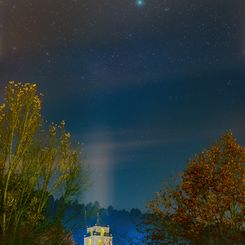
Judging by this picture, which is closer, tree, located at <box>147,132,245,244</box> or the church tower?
tree, located at <box>147,132,245,244</box>

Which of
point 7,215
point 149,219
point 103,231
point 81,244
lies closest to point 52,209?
point 81,244

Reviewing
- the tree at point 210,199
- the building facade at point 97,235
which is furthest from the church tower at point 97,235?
the tree at point 210,199

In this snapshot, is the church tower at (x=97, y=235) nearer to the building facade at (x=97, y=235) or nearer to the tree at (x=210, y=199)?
the building facade at (x=97, y=235)

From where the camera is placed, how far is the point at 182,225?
31.6 m

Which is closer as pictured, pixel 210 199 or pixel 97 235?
pixel 210 199

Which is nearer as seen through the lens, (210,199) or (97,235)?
(210,199)

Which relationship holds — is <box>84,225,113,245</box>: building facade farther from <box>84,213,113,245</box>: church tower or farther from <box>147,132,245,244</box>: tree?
<box>147,132,245,244</box>: tree

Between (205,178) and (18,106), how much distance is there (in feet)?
50.4

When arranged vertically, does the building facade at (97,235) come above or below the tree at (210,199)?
above

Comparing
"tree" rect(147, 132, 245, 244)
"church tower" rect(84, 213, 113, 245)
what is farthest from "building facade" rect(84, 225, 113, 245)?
"tree" rect(147, 132, 245, 244)

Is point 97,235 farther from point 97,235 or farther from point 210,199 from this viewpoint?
point 210,199

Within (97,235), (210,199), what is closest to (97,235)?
(97,235)

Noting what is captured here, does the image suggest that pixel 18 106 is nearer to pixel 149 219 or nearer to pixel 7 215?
pixel 7 215

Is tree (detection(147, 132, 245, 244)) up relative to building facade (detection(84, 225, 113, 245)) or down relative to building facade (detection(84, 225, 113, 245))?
down
